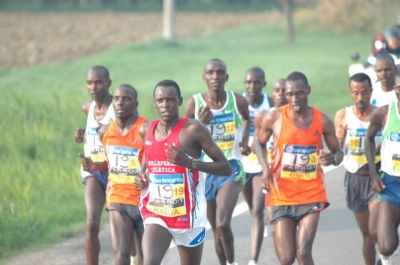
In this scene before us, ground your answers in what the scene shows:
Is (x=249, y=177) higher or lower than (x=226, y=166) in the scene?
lower

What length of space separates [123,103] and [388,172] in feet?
8.37

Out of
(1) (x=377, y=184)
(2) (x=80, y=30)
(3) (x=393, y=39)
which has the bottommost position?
(1) (x=377, y=184)

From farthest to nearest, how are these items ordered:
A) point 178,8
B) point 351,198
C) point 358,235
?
point 178,8 → point 358,235 → point 351,198

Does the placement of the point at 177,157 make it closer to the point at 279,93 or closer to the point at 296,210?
the point at 296,210

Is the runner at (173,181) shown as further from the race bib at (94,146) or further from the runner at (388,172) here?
the race bib at (94,146)

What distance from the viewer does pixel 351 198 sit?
10102 mm

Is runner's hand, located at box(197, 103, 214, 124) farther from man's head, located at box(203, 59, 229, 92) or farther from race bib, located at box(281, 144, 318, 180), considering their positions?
race bib, located at box(281, 144, 318, 180)

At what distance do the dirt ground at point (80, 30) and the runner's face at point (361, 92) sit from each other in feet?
94.0

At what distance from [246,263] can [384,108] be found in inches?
94.6

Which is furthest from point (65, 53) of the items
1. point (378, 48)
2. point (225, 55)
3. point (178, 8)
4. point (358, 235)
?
point (358, 235)

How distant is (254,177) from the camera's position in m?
11.3

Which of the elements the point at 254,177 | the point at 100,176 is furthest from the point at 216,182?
the point at 100,176

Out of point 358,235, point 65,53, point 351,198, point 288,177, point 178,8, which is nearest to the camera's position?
point 288,177

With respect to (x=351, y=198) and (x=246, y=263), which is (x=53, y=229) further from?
(x=351, y=198)
